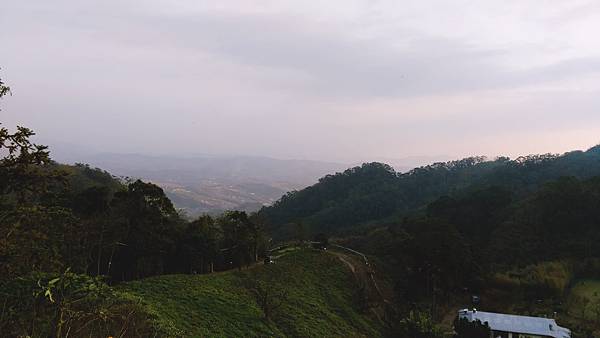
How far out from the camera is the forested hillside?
64562 millimetres

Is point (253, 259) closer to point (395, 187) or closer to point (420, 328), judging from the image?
point (420, 328)

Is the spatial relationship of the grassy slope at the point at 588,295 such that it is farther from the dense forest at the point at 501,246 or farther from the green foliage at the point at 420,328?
the green foliage at the point at 420,328

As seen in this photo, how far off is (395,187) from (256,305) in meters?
→ 60.6

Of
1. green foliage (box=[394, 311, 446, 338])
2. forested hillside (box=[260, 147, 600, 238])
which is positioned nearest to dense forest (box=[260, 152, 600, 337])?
forested hillside (box=[260, 147, 600, 238])

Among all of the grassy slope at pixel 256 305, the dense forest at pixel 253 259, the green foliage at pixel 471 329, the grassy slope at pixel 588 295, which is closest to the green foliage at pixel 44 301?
the dense forest at pixel 253 259

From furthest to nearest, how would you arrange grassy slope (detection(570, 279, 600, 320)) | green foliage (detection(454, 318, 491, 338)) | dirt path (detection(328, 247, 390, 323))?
dirt path (detection(328, 247, 390, 323))
grassy slope (detection(570, 279, 600, 320))
green foliage (detection(454, 318, 491, 338))

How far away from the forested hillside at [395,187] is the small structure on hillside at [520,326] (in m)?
32.9

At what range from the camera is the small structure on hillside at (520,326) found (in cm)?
2264

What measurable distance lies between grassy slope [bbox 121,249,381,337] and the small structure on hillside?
20.0 feet

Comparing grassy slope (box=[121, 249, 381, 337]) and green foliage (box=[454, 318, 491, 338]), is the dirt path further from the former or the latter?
green foliage (box=[454, 318, 491, 338])

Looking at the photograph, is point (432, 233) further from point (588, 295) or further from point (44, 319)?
point (44, 319)

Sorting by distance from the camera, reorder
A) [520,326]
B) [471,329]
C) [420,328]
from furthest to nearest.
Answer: [520,326] < [420,328] < [471,329]

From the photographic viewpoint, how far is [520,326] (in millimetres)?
23359

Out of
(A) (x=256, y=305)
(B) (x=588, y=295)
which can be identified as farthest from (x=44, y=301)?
(B) (x=588, y=295)
